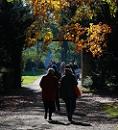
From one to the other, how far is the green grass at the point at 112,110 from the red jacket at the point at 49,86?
3.81 m

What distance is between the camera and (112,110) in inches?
1096

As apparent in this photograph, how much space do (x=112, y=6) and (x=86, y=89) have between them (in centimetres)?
2328

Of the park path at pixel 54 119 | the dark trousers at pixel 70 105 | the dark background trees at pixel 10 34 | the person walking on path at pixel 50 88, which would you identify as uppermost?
the dark background trees at pixel 10 34

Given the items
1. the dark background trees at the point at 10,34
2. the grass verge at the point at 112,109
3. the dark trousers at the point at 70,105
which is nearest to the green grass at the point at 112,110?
the grass verge at the point at 112,109

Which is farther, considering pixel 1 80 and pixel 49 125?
pixel 1 80

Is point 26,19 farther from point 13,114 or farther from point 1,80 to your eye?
point 13,114

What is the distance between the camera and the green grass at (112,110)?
25.8 m

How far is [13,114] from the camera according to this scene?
25281 millimetres

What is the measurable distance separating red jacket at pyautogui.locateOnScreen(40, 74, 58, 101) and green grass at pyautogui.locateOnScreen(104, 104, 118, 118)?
3811mm

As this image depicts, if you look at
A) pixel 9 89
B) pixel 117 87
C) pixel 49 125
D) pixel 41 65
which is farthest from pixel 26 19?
pixel 41 65

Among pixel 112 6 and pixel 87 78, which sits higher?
pixel 112 6

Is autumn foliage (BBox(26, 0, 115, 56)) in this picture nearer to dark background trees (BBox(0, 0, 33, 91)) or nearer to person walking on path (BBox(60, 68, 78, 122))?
person walking on path (BBox(60, 68, 78, 122))

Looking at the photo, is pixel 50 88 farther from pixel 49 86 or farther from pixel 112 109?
pixel 112 109

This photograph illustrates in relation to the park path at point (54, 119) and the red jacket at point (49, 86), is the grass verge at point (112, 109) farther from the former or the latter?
the red jacket at point (49, 86)
